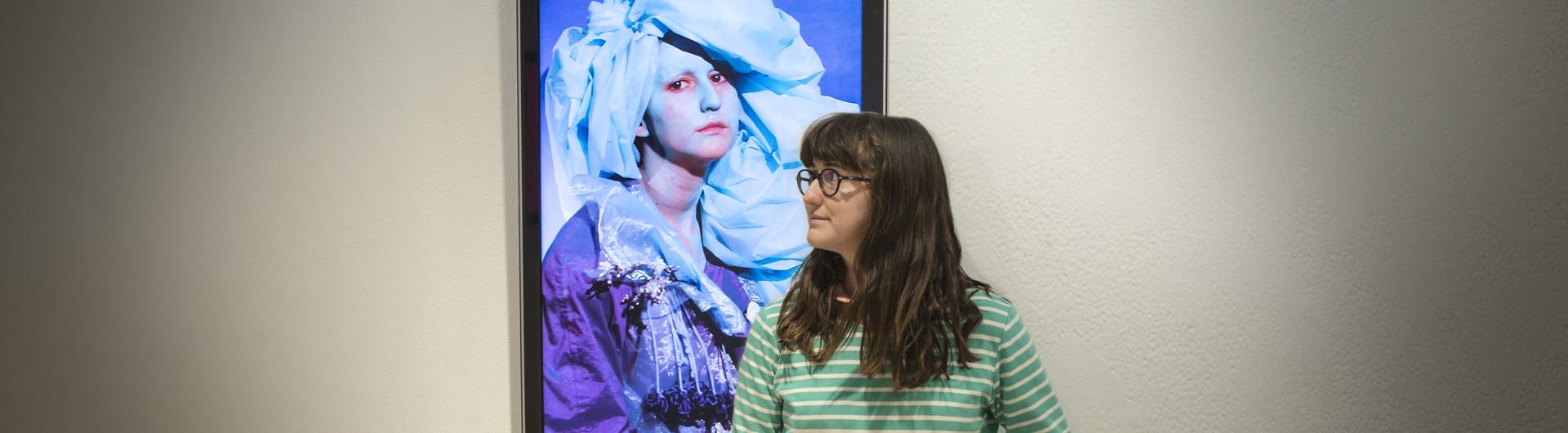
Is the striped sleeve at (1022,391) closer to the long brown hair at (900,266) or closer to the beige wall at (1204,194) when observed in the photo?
the long brown hair at (900,266)

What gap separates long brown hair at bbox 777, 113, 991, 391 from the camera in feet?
4.33

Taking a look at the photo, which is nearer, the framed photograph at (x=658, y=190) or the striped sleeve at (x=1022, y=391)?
the striped sleeve at (x=1022, y=391)

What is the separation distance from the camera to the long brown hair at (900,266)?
4.33ft

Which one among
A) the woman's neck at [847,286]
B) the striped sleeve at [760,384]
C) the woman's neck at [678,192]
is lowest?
the striped sleeve at [760,384]

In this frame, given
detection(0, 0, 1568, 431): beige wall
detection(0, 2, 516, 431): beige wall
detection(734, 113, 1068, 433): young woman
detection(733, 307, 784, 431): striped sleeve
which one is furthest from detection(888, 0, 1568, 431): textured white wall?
detection(0, 2, 516, 431): beige wall

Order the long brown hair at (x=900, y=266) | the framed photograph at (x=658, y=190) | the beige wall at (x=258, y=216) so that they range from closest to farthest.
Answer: the long brown hair at (x=900, y=266) → the framed photograph at (x=658, y=190) → the beige wall at (x=258, y=216)

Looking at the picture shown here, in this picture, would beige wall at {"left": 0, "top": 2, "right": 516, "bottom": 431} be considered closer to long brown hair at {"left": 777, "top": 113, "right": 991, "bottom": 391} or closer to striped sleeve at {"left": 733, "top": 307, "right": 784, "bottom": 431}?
striped sleeve at {"left": 733, "top": 307, "right": 784, "bottom": 431}

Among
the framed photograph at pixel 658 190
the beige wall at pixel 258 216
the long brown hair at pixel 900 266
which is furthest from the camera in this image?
the beige wall at pixel 258 216

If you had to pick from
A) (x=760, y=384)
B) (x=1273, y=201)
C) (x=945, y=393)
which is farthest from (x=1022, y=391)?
(x=1273, y=201)

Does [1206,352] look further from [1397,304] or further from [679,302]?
[679,302]

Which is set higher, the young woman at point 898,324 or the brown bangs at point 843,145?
the brown bangs at point 843,145

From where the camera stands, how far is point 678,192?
1.82 meters

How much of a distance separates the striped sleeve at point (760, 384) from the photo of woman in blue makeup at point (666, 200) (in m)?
0.33

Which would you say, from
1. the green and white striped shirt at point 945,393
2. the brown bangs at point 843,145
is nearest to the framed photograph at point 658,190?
the brown bangs at point 843,145
